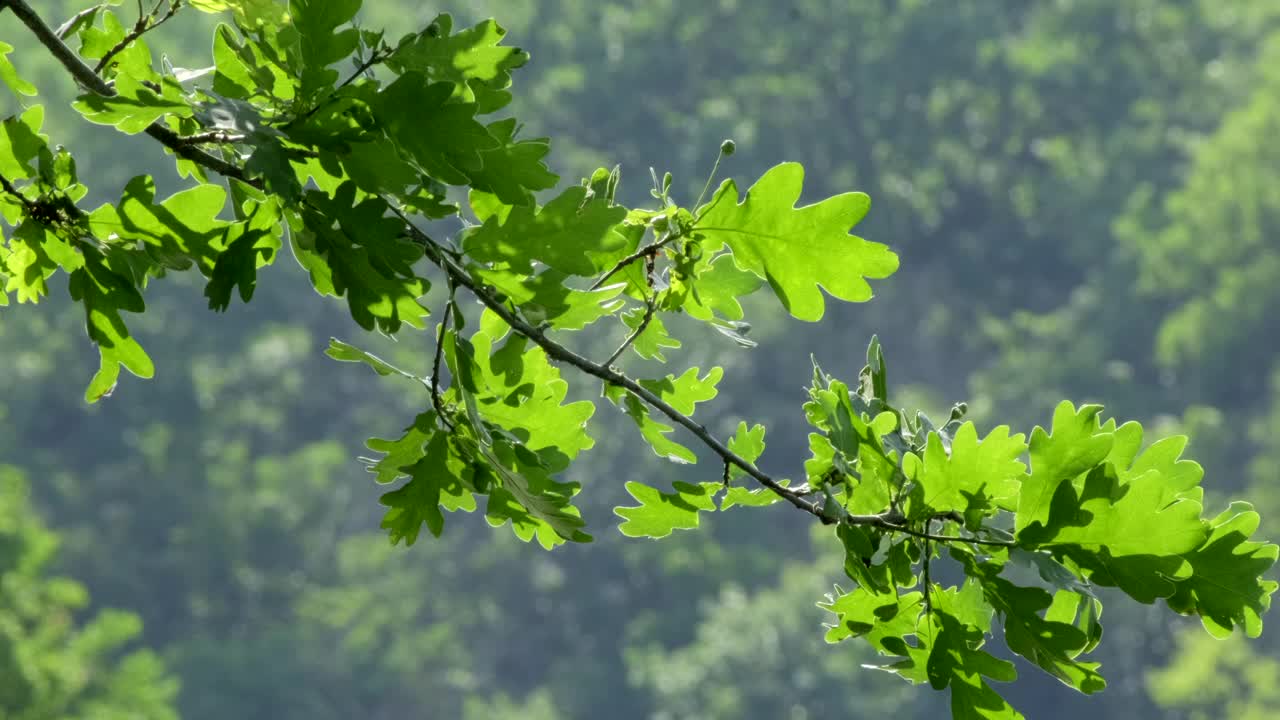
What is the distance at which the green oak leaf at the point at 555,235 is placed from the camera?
128 centimetres

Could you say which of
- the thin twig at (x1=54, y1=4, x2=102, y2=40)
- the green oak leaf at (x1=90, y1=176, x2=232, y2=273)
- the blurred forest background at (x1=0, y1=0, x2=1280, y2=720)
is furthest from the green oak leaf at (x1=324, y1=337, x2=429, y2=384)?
the blurred forest background at (x1=0, y1=0, x2=1280, y2=720)

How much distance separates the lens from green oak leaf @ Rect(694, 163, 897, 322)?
134 cm

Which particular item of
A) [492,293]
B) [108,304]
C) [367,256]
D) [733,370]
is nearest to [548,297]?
[492,293]

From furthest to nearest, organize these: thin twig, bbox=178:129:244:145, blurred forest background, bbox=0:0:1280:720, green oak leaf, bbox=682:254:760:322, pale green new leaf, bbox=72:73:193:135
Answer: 1. blurred forest background, bbox=0:0:1280:720
2. green oak leaf, bbox=682:254:760:322
3. thin twig, bbox=178:129:244:145
4. pale green new leaf, bbox=72:73:193:135

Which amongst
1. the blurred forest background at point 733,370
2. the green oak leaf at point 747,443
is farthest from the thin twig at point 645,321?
the blurred forest background at point 733,370

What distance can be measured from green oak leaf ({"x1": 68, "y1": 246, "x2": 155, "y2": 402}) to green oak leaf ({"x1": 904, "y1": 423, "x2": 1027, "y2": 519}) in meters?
0.62

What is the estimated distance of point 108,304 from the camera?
1.37 meters

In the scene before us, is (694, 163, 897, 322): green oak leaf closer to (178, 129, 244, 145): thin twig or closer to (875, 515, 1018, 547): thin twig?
(875, 515, 1018, 547): thin twig

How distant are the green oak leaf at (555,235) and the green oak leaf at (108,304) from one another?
29cm

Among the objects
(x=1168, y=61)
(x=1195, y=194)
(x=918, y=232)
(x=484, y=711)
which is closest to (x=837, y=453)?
(x=484, y=711)

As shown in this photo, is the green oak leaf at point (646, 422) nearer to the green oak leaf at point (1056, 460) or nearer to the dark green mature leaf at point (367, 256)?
the dark green mature leaf at point (367, 256)

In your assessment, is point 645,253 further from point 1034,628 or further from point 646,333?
point 1034,628

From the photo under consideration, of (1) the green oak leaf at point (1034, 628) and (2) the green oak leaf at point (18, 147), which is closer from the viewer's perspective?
(1) the green oak leaf at point (1034, 628)

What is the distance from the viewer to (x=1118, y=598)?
29.1 metres
